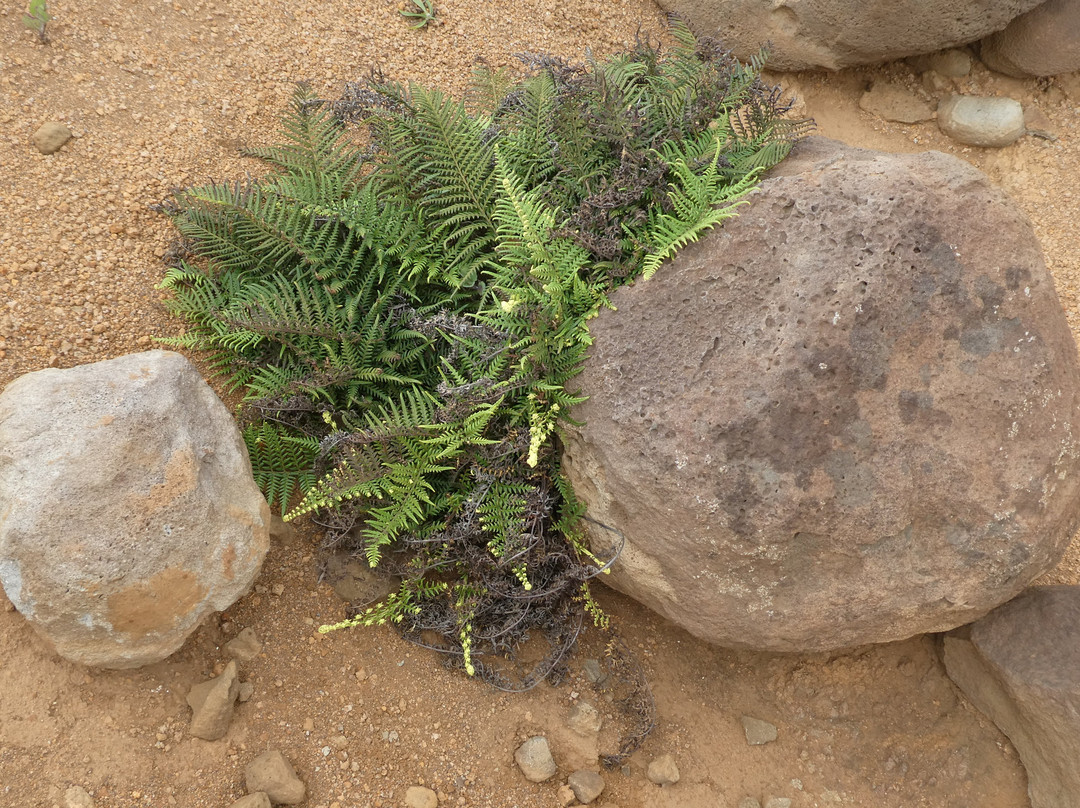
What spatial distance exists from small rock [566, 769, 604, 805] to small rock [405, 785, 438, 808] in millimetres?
549

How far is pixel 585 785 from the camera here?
3203 mm

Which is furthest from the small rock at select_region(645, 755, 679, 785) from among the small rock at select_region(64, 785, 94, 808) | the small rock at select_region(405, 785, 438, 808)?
the small rock at select_region(64, 785, 94, 808)

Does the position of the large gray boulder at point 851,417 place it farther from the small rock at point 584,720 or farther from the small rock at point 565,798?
the small rock at point 565,798

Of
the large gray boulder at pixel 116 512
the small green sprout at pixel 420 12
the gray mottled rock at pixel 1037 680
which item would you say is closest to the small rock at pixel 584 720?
the large gray boulder at pixel 116 512

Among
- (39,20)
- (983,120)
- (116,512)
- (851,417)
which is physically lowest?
(116,512)

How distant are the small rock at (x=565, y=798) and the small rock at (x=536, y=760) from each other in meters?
0.07


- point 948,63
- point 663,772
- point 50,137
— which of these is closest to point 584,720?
point 663,772

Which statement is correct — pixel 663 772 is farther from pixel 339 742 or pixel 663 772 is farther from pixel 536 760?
pixel 339 742

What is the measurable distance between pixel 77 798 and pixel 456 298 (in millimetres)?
2308

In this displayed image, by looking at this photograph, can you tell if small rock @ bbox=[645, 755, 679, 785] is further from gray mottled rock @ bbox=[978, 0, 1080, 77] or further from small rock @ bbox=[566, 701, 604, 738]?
gray mottled rock @ bbox=[978, 0, 1080, 77]

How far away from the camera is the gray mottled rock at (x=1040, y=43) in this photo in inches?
206

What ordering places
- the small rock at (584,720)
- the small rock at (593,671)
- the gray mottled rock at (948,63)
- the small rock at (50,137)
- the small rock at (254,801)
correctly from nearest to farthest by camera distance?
the small rock at (254,801)
the small rock at (584,720)
the small rock at (593,671)
the small rock at (50,137)
the gray mottled rock at (948,63)

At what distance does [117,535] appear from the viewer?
2.67 m

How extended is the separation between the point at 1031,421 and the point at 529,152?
7.52ft
